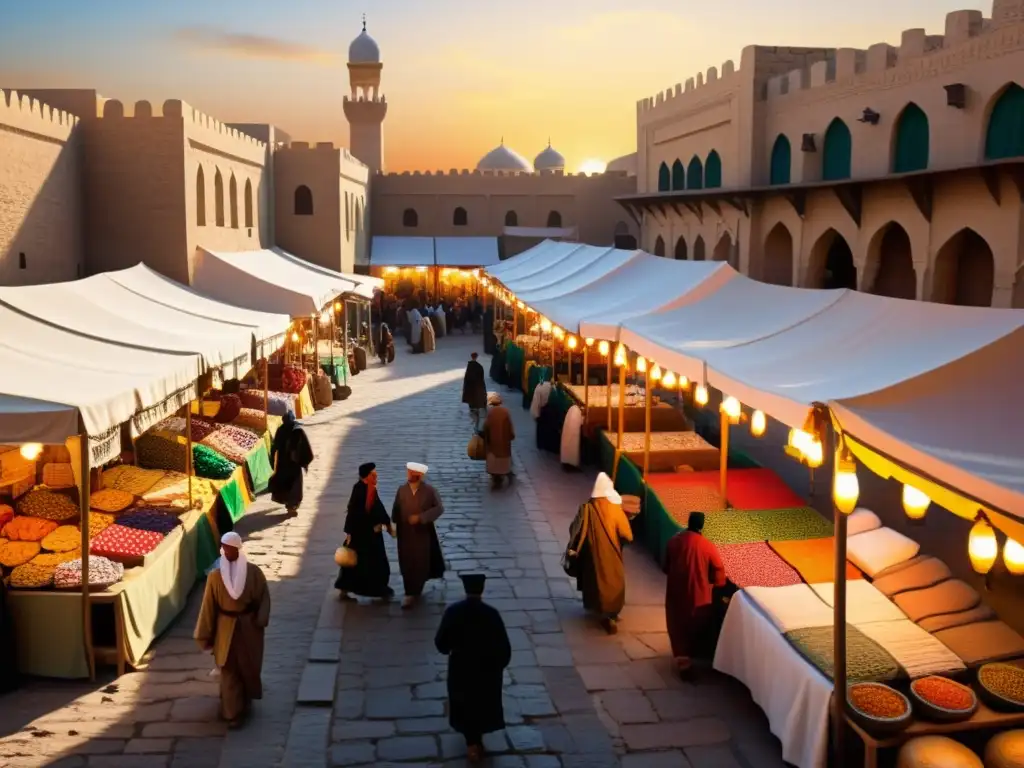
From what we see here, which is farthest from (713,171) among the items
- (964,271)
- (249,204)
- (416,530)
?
(416,530)

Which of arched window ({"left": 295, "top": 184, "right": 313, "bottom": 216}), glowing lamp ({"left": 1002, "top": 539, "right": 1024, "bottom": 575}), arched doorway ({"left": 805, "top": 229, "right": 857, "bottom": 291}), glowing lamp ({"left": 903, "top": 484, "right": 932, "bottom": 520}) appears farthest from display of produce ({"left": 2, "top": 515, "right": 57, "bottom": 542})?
arched window ({"left": 295, "top": 184, "right": 313, "bottom": 216})

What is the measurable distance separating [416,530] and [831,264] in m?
16.7

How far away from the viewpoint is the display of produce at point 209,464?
9406 millimetres

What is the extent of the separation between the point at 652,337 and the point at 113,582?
537 centimetres

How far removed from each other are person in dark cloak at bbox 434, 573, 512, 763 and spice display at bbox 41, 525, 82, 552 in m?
3.11

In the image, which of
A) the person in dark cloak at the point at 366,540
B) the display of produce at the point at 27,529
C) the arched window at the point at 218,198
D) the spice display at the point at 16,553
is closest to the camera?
the spice display at the point at 16,553

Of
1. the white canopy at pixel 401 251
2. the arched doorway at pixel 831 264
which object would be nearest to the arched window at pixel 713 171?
the arched doorway at pixel 831 264

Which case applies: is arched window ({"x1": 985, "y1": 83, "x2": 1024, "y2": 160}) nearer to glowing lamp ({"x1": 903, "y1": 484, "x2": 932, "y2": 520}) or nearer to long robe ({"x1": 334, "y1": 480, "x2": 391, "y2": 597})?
glowing lamp ({"x1": 903, "y1": 484, "x2": 932, "y2": 520})

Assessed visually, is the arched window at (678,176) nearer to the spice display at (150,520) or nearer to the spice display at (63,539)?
the spice display at (150,520)

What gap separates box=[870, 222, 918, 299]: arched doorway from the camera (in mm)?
18641

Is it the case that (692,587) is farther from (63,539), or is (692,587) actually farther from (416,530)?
(63,539)

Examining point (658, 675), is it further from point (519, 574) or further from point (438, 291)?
point (438, 291)

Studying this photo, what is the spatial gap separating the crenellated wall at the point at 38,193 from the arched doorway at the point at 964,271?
13311 mm

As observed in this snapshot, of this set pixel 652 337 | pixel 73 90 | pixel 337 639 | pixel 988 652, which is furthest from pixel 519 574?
pixel 73 90
